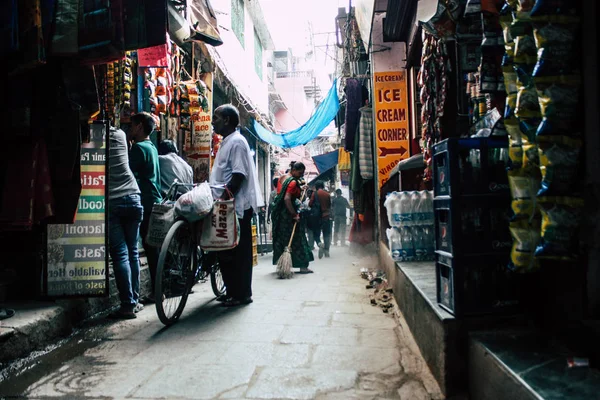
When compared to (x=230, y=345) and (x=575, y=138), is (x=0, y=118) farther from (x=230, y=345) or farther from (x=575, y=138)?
(x=575, y=138)

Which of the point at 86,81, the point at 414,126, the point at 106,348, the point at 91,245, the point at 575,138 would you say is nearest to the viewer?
the point at 575,138

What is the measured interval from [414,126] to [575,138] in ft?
19.9

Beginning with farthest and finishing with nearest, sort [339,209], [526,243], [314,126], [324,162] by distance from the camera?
[324,162] → [339,209] → [314,126] → [526,243]

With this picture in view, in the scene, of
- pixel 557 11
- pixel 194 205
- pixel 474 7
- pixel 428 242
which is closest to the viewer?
pixel 557 11

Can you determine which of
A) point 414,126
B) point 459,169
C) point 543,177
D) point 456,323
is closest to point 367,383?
point 456,323

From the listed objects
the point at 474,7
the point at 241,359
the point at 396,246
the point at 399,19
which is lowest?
the point at 241,359

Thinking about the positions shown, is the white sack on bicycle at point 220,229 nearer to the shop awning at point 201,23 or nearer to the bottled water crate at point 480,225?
the shop awning at point 201,23

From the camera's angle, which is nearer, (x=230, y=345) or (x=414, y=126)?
(x=230, y=345)

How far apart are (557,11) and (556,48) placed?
0.46ft

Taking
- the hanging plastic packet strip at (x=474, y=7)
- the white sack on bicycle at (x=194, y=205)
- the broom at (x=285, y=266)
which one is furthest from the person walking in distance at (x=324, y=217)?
the hanging plastic packet strip at (x=474, y=7)

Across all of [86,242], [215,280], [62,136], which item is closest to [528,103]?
[62,136]

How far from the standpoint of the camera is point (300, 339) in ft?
11.6

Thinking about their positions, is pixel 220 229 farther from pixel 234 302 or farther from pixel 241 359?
pixel 241 359

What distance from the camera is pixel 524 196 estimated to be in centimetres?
204
